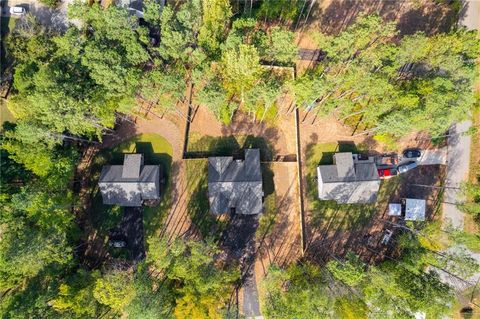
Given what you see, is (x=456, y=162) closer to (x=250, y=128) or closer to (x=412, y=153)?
(x=412, y=153)

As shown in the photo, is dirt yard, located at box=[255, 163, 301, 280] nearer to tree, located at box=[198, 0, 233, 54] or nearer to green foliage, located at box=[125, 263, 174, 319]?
green foliage, located at box=[125, 263, 174, 319]

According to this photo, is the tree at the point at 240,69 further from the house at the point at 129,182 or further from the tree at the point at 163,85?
the house at the point at 129,182

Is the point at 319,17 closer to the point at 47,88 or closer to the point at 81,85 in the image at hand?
the point at 81,85

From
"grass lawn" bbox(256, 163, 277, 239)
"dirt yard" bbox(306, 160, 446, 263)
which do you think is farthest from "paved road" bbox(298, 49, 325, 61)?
A: "dirt yard" bbox(306, 160, 446, 263)

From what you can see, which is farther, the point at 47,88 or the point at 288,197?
the point at 288,197

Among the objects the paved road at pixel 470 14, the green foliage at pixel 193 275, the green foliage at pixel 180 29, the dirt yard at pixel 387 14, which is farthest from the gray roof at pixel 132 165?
the paved road at pixel 470 14

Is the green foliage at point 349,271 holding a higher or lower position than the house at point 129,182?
lower

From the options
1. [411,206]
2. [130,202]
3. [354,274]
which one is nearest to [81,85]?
[130,202]
